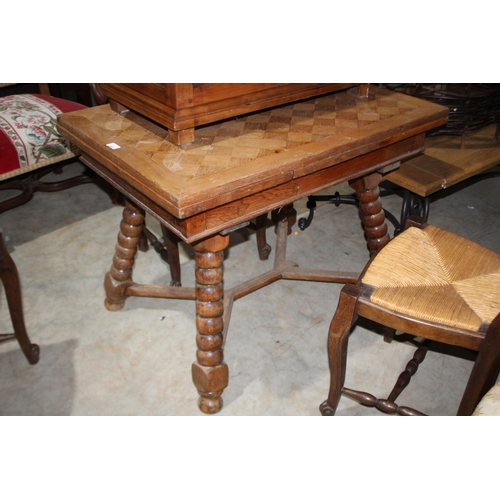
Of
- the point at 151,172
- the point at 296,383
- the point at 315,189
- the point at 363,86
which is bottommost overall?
the point at 296,383

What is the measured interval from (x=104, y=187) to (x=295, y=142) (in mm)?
2041

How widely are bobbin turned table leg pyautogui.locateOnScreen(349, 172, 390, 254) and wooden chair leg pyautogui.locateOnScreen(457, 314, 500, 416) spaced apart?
0.71 meters

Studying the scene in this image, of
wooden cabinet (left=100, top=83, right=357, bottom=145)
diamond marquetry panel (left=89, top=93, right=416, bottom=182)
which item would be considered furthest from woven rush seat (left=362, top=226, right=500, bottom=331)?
wooden cabinet (left=100, top=83, right=357, bottom=145)

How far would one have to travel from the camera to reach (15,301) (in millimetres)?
1971

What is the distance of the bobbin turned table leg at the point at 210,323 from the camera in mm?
1656

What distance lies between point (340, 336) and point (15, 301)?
1.23 m

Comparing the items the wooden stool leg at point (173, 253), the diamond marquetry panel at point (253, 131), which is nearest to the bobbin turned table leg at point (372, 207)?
the diamond marquetry panel at point (253, 131)

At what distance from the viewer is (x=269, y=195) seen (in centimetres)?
159

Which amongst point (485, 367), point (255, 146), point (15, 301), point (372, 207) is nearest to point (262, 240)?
point (372, 207)

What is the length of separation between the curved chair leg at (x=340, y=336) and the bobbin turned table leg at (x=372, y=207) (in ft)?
1.94

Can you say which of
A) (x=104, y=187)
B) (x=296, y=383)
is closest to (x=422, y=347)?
(x=296, y=383)

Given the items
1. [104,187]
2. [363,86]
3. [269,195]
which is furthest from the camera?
[104,187]

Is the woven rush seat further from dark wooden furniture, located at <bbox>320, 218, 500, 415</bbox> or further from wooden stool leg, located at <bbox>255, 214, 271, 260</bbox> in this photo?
wooden stool leg, located at <bbox>255, 214, 271, 260</bbox>

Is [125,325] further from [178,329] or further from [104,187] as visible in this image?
[104,187]
